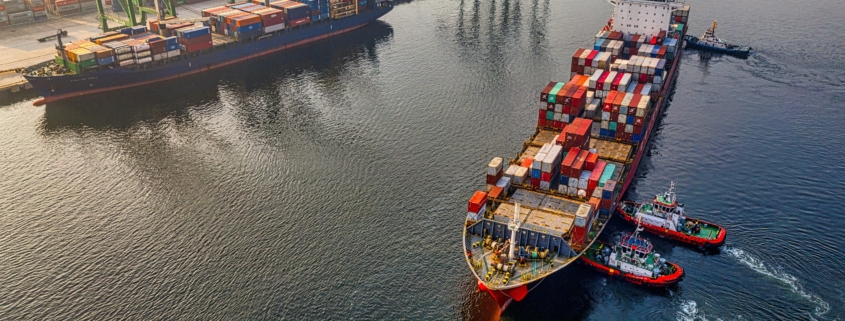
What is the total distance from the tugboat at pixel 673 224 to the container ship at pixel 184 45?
100m

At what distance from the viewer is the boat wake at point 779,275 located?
236ft

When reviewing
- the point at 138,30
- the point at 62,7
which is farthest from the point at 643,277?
the point at 62,7

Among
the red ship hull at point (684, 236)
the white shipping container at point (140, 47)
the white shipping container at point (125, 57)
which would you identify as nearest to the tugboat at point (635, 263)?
the red ship hull at point (684, 236)

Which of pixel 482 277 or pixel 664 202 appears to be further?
pixel 664 202

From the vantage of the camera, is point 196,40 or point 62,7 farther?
point 62,7

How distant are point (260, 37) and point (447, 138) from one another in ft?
223

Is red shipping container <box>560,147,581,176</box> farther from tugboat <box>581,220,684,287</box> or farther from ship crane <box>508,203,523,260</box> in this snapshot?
ship crane <box>508,203,523,260</box>

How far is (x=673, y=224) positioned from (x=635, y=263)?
11188mm

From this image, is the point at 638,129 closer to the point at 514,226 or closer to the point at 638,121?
the point at 638,121

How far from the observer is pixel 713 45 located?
151625 mm

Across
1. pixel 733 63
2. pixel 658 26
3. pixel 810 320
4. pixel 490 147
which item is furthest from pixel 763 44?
pixel 810 320

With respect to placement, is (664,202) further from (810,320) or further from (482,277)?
(482,277)

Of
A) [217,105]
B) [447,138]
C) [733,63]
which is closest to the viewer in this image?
[447,138]

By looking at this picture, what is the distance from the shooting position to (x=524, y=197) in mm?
81062
